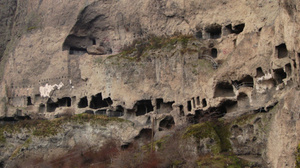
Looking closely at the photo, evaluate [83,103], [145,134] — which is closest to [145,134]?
[145,134]

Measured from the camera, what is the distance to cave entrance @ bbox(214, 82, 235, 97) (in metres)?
28.1

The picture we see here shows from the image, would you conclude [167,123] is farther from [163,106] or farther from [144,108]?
[144,108]

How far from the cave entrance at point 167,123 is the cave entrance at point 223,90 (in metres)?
4.38

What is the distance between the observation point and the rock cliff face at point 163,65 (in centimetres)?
2258

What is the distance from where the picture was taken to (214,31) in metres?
33.2

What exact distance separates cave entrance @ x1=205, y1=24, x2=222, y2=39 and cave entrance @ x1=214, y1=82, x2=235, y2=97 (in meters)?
6.02

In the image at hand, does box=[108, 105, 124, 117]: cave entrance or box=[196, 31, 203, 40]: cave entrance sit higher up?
box=[196, 31, 203, 40]: cave entrance

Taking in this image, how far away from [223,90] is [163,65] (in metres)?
5.87

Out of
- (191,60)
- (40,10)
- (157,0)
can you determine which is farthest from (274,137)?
(40,10)

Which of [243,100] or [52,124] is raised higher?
[243,100]

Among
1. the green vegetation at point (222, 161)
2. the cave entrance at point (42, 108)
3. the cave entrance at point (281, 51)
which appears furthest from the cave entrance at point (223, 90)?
the cave entrance at point (42, 108)

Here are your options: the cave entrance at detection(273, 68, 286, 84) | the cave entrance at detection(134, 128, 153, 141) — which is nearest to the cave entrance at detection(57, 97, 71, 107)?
the cave entrance at detection(134, 128, 153, 141)

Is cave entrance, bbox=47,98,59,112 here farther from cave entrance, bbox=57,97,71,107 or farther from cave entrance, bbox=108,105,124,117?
cave entrance, bbox=108,105,124,117

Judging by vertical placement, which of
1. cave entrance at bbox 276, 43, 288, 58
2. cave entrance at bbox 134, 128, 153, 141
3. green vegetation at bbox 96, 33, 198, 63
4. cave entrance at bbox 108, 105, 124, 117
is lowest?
cave entrance at bbox 134, 128, 153, 141
